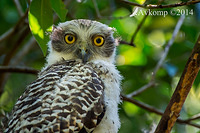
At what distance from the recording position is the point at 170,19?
652cm

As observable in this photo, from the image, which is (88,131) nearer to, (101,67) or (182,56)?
(101,67)

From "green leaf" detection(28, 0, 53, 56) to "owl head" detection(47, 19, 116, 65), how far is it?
0.76 metres

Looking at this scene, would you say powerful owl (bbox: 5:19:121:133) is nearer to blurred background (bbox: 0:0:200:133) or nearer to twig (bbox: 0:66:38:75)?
twig (bbox: 0:66:38:75)

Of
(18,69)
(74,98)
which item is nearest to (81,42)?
(18,69)

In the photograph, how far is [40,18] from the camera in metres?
3.52

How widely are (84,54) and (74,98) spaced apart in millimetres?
988

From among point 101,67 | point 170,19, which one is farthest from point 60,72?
point 170,19

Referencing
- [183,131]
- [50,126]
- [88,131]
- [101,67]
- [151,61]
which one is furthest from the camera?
[151,61]

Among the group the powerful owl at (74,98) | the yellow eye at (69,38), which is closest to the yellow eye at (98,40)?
the powerful owl at (74,98)

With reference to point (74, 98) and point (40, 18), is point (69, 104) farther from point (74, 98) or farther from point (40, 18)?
point (40, 18)

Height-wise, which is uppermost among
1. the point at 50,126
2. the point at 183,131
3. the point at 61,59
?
the point at 61,59

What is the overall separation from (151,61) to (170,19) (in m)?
0.87

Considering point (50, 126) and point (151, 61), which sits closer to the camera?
point (50, 126)

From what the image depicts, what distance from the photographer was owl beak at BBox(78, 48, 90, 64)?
413 cm
